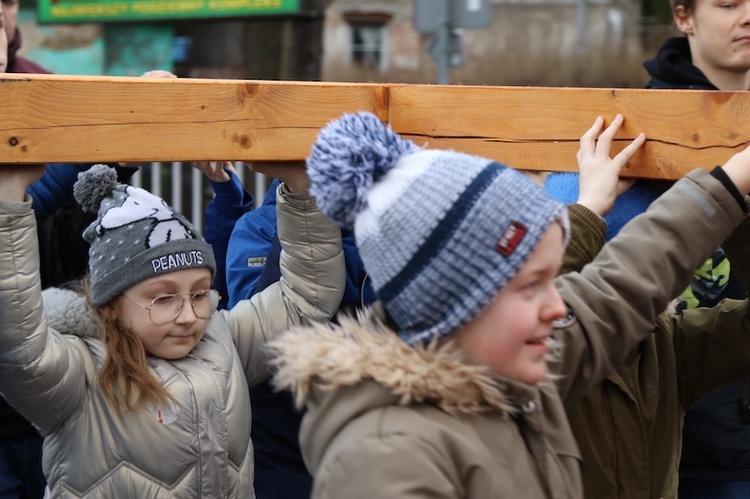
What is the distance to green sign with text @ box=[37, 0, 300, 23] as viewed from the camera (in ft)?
30.7

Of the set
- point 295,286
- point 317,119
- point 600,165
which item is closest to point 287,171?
point 317,119

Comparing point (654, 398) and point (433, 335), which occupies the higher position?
point (433, 335)

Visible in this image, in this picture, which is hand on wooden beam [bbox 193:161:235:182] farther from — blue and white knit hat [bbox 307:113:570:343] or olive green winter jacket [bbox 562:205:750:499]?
blue and white knit hat [bbox 307:113:570:343]

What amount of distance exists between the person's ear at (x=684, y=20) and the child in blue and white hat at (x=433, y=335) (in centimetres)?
141

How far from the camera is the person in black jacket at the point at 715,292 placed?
266 cm

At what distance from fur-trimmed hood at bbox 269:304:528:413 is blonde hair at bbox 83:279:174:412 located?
39.0 inches

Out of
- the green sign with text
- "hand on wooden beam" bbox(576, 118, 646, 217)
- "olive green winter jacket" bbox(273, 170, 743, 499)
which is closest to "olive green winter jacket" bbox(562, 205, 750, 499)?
"hand on wooden beam" bbox(576, 118, 646, 217)

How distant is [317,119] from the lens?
2471 millimetres

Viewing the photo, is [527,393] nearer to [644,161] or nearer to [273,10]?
[644,161]

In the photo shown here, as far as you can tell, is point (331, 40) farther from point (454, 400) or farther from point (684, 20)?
point (454, 400)

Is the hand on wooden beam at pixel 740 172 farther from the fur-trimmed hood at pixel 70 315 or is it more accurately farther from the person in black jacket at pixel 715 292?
the fur-trimmed hood at pixel 70 315

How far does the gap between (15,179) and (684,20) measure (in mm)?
1720

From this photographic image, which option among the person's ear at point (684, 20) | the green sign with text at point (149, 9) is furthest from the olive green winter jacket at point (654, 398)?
the green sign with text at point (149, 9)

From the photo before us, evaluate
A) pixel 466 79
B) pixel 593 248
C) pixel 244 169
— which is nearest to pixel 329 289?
pixel 593 248
